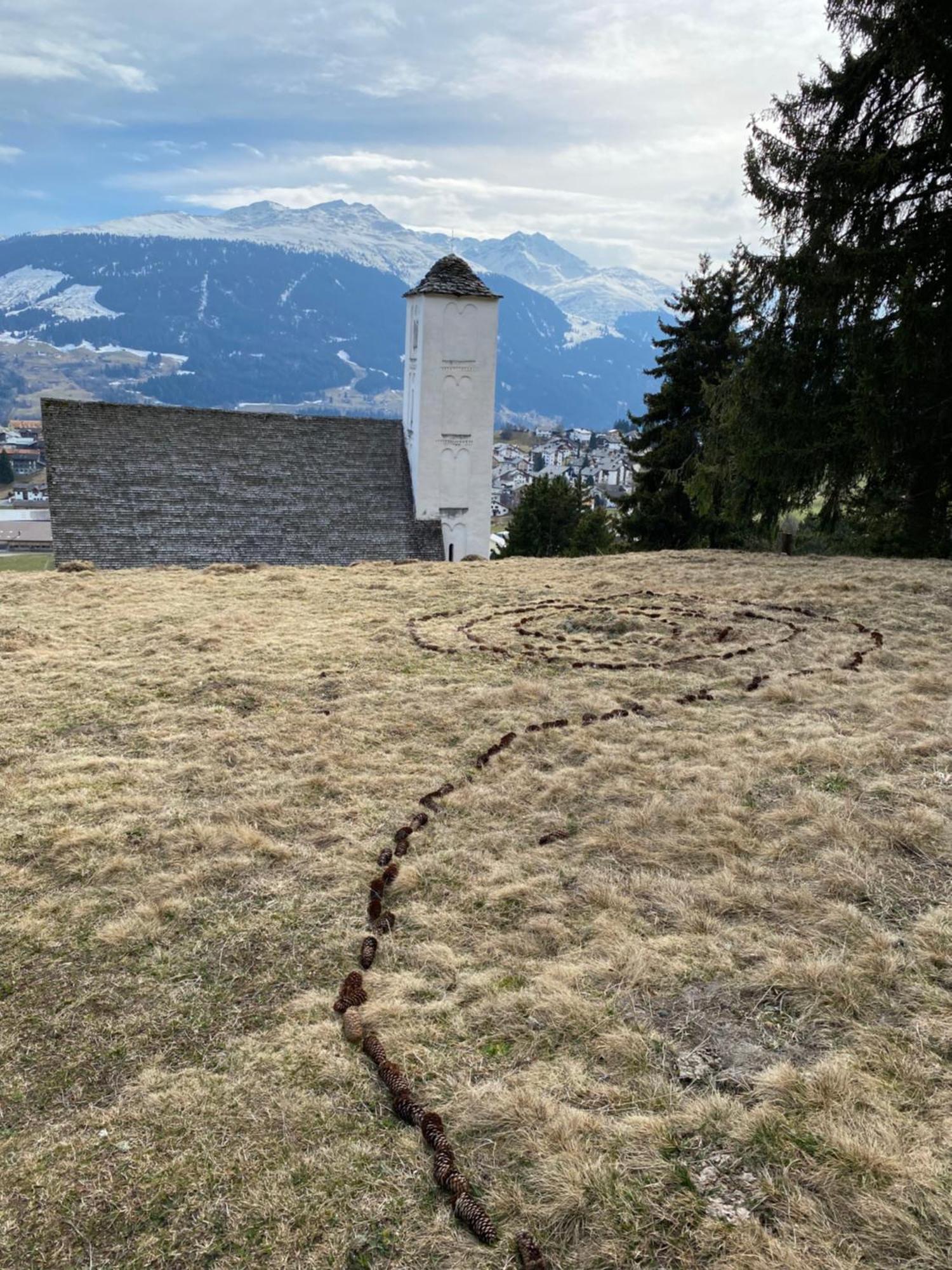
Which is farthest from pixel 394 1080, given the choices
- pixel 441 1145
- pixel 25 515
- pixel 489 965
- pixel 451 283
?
pixel 25 515

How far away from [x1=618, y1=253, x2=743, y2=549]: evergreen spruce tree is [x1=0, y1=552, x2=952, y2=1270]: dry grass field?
20.9m

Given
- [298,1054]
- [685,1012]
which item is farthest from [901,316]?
[298,1054]

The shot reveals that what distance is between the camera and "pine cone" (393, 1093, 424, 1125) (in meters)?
3.82

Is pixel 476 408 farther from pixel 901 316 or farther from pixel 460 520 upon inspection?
pixel 901 316

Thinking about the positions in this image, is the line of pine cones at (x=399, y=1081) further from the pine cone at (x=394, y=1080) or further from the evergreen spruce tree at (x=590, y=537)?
the evergreen spruce tree at (x=590, y=537)

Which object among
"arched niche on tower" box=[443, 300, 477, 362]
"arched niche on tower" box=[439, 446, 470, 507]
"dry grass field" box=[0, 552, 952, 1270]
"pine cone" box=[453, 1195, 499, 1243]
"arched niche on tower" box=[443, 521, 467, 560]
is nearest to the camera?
"pine cone" box=[453, 1195, 499, 1243]

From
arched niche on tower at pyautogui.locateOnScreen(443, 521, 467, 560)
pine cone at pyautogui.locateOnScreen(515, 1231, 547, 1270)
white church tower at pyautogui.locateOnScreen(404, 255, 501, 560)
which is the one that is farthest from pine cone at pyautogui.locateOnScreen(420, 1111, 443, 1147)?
arched niche on tower at pyautogui.locateOnScreen(443, 521, 467, 560)

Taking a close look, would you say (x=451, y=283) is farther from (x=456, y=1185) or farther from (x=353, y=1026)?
(x=456, y=1185)

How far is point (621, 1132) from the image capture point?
361 centimetres

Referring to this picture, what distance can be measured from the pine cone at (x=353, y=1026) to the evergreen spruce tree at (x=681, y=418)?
25142mm

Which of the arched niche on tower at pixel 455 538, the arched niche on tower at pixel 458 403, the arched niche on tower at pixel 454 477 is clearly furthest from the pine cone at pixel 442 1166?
→ the arched niche on tower at pixel 458 403

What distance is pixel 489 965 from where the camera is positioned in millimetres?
4938

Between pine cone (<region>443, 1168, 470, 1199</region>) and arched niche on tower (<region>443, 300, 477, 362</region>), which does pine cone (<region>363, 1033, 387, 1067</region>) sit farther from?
arched niche on tower (<region>443, 300, 477, 362</region>)

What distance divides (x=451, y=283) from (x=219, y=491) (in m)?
13.1
